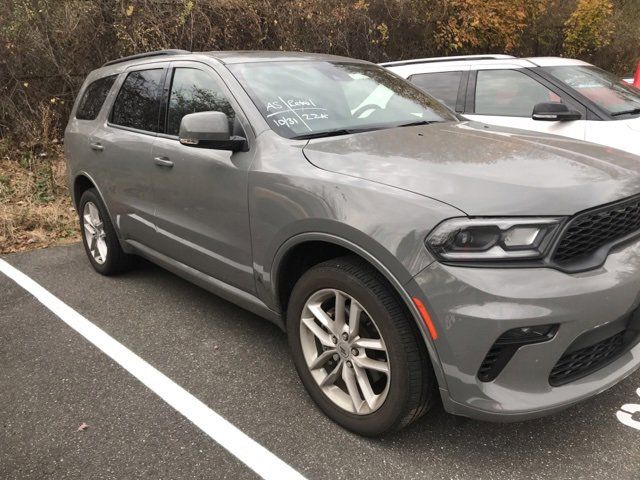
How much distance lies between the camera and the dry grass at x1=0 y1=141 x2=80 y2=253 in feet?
18.9

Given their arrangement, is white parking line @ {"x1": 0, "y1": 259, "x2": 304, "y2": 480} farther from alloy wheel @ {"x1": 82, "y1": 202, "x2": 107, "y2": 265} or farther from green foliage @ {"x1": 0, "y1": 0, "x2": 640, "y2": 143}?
green foliage @ {"x1": 0, "y1": 0, "x2": 640, "y2": 143}

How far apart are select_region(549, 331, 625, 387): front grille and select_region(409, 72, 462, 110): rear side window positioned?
4.01 m

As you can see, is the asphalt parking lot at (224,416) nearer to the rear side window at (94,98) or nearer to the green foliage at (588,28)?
the rear side window at (94,98)

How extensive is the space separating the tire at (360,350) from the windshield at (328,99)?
0.86 m

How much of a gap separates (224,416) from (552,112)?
3709mm

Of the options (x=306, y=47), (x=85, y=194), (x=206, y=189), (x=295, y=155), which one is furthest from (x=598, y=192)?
(x=306, y=47)

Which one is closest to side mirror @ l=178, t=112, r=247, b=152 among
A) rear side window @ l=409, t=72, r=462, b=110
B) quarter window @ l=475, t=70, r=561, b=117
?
rear side window @ l=409, t=72, r=462, b=110

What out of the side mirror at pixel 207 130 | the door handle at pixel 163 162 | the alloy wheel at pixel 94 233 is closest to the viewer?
the side mirror at pixel 207 130

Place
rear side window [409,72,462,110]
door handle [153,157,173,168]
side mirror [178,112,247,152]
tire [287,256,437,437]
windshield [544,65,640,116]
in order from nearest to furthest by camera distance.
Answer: tire [287,256,437,437] → side mirror [178,112,247,152] → door handle [153,157,173,168] → windshield [544,65,640,116] → rear side window [409,72,462,110]

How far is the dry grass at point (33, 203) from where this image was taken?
5746 millimetres

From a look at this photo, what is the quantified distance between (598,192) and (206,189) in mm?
1933

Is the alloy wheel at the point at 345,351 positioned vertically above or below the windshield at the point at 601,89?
below

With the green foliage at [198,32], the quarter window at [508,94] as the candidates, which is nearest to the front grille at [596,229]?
the quarter window at [508,94]

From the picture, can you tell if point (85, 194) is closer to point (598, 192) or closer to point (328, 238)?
point (328, 238)
